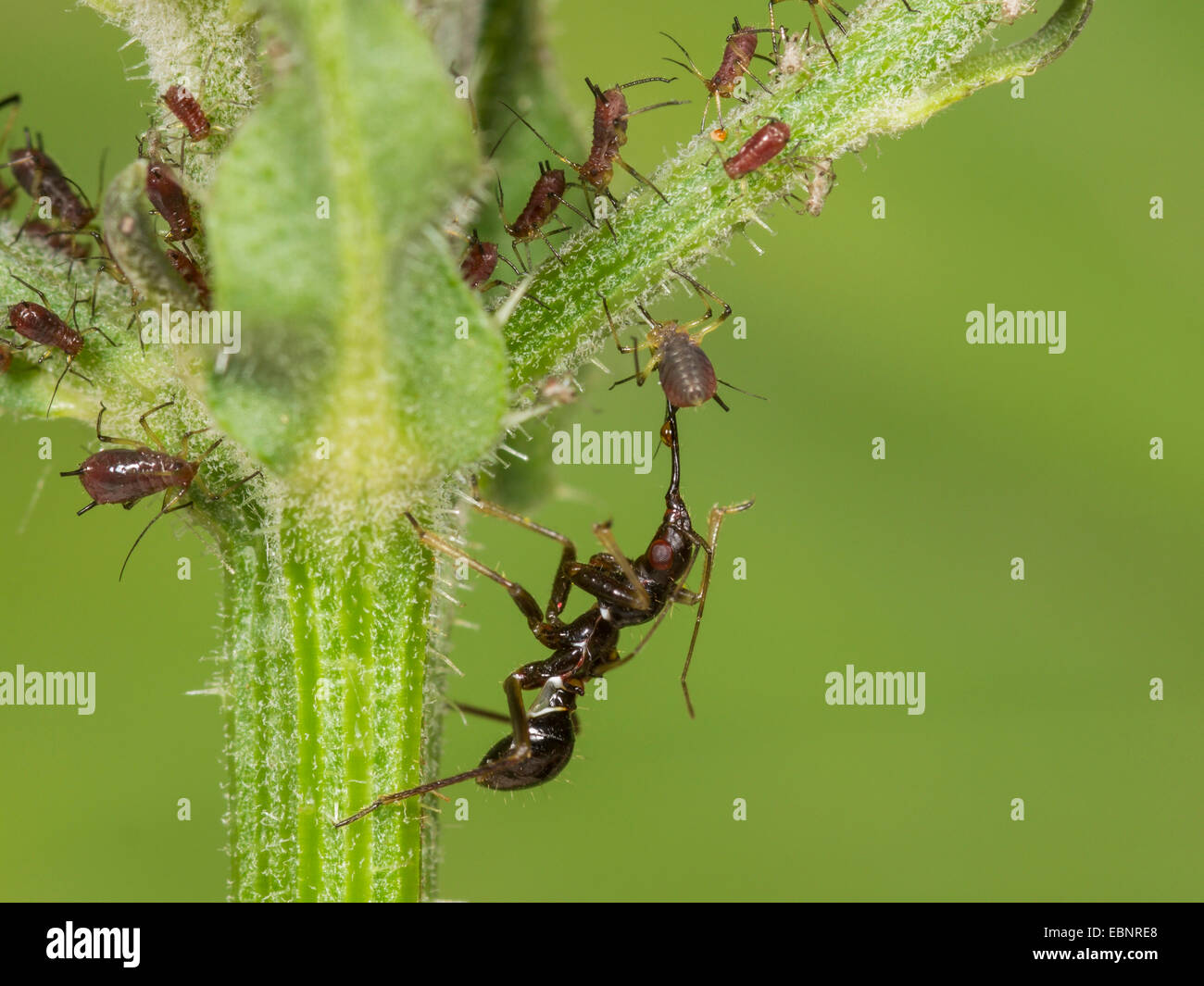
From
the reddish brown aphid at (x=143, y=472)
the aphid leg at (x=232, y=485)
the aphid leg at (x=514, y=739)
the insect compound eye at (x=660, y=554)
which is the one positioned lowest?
the aphid leg at (x=514, y=739)

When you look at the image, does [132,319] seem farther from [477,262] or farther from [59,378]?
[477,262]

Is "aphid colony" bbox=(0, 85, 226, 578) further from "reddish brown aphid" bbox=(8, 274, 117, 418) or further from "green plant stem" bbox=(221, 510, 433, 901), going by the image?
"green plant stem" bbox=(221, 510, 433, 901)

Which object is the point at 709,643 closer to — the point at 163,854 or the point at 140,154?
the point at 163,854

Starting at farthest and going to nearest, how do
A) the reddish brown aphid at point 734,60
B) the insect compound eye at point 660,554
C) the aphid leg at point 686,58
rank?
the aphid leg at point 686,58 → the reddish brown aphid at point 734,60 → the insect compound eye at point 660,554

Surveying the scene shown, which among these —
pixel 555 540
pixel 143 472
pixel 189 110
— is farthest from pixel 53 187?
pixel 555 540

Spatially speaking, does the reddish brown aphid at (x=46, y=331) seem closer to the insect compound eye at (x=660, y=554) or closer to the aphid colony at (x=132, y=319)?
the aphid colony at (x=132, y=319)

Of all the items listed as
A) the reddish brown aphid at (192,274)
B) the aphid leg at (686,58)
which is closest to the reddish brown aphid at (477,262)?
the reddish brown aphid at (192,274)

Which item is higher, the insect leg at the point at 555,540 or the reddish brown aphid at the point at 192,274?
the reddish brown aphid at the point at 192,274

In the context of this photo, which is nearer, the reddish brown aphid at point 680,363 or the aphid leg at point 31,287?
the aphid leg at point 31,287
